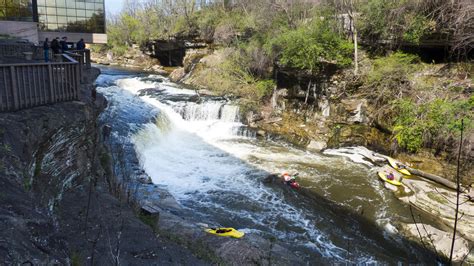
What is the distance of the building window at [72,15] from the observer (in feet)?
77.6

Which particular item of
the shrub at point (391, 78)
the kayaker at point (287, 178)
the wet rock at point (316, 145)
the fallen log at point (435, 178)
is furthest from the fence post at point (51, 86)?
the shrub at point (391, 78)

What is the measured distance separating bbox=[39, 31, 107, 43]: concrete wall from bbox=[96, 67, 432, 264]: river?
9.21m

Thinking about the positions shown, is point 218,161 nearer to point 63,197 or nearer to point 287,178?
point 287,178

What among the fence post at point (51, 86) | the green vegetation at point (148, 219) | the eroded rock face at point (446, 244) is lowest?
the eroded rock face at point (446, 244)

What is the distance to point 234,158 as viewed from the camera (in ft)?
45.5

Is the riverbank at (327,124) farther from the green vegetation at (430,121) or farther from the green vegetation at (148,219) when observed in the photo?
the green vegetation at (148,219)

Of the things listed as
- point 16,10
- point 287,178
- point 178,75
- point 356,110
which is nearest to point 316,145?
point 356,110

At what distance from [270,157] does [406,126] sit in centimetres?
563

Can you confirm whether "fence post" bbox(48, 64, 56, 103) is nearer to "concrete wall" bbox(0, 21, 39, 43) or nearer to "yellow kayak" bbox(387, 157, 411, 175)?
"yellow kayak" bbox(387, 157, 411, 175)

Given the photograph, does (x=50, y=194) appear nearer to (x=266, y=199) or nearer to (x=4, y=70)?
(x=4, y=70)

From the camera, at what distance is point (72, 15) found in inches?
976

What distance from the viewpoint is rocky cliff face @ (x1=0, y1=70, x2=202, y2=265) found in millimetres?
3059

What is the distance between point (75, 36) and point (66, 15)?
5.52 ft

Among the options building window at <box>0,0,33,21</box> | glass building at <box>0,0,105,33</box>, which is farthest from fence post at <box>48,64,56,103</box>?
glass building at <box>0,0,105,33</box>
